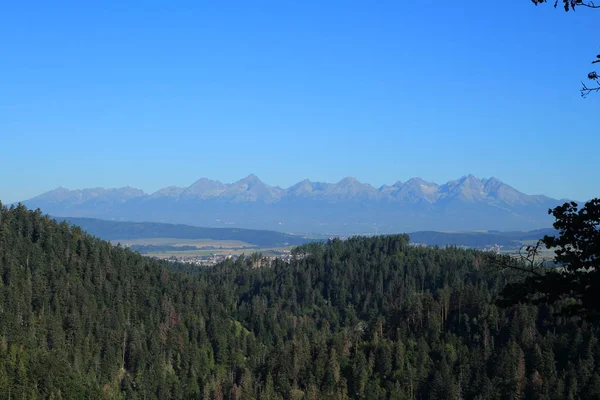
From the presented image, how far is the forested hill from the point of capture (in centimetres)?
10112

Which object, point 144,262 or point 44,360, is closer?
point 44,360

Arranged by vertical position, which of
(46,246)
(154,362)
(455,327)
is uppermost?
(46,246)

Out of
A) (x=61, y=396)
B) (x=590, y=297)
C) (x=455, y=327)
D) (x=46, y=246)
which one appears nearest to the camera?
(x=590, y=297)

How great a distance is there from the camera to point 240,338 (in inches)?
5837

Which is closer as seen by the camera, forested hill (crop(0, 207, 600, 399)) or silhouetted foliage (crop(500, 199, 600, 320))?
silhouetted foliage (crop(500, 199, 600, 320))

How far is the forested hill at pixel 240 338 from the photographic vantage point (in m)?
101

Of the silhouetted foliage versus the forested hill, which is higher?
the silhouetted foliage

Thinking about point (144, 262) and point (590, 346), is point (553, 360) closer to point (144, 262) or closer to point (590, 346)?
point (590, 346)

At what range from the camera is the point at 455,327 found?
123688 mm

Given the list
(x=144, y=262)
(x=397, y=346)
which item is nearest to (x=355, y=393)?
(x=397, y=346)

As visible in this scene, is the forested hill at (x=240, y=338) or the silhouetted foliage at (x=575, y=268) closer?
the silhouetted foliage at (x=575, y=268)

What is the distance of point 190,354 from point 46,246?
3851 cm

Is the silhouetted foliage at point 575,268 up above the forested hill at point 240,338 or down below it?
above

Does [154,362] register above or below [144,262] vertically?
below
